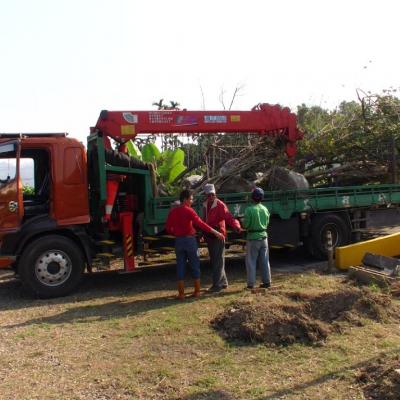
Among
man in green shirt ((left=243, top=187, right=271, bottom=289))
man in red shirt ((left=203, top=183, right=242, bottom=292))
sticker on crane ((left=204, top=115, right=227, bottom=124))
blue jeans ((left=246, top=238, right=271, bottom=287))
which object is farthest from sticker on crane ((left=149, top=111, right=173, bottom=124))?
blue jeans ((left=246, top=238, right=271, bottom=287))

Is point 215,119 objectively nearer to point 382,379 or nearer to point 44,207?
point 44,207

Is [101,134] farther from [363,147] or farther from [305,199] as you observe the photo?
[363,147]

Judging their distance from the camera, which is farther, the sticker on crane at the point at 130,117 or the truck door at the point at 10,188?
the sticker on crane at the point at 130,117

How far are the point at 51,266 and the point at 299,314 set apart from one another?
13.6 feet

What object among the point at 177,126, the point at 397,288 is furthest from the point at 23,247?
the point at 397,288

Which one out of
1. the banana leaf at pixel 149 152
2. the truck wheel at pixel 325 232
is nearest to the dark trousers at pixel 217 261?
the truck wheel at pixel 325 232

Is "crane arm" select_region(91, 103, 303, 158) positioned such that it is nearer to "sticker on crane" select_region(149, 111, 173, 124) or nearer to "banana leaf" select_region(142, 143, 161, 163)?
"sticker on crane" select_region(149, 111, 173, 124)

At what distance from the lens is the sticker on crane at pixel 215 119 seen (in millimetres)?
9478

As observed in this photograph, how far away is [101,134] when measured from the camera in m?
8.62

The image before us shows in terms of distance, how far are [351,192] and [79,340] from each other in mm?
6654

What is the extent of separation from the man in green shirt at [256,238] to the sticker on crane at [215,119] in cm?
204

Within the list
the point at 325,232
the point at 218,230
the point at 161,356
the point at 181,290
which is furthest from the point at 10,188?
the point at 325,232

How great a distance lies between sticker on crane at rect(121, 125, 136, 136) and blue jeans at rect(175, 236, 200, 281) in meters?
2.19

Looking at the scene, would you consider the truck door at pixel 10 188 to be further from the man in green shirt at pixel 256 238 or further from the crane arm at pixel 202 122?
the man in green shirt at pixel 256 238
